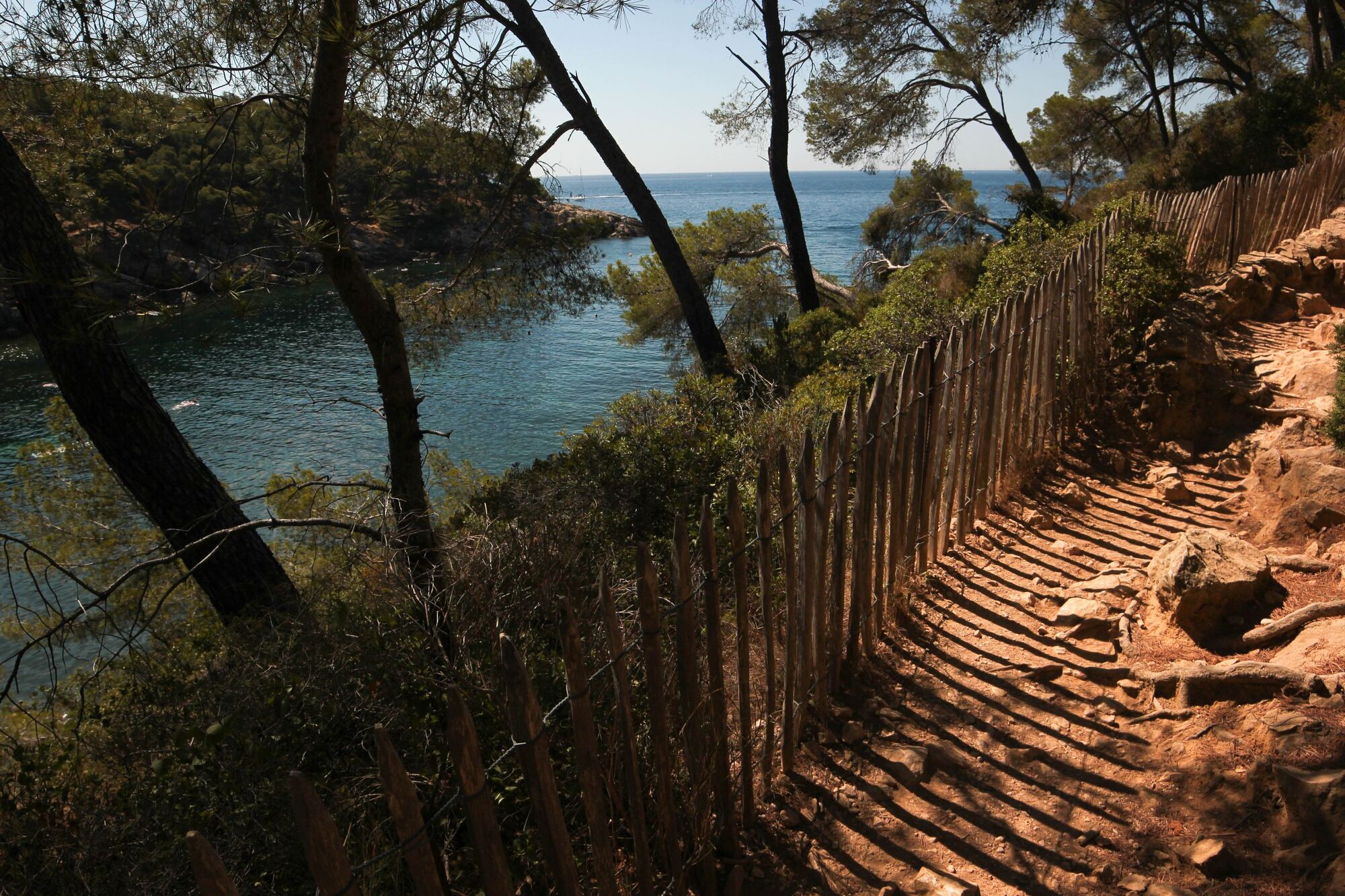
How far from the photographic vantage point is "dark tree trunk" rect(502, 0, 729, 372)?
32.0ft

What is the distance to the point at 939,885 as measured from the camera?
2.64 meters

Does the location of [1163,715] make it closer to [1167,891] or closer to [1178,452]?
[1167,891]

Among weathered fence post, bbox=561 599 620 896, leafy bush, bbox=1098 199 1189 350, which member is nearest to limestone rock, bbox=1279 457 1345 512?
leafy bush, bbox=1098 199 1189 350

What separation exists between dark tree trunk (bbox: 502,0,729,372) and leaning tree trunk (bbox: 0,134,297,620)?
543cm

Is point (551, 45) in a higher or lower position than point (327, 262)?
higher

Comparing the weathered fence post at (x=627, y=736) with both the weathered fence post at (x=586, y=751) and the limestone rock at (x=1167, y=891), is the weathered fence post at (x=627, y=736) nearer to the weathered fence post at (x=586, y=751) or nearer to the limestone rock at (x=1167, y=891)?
the weathered fence post at (x=586, y=751)

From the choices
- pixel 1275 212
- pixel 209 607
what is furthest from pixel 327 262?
pixel 1275 212

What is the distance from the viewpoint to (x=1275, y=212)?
1062 centimetres

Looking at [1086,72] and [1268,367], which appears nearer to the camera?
[1268,367]

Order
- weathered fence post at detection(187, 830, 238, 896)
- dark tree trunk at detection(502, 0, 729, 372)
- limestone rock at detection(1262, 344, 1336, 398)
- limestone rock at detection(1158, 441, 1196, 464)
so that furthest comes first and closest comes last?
dark tree trunk at detection(502, 0, 729, 372) < limestone rock at detection(1262, 344, 1336, 398) < limestone rock at detection(1158, 441, 1196, 464) < weathered fence post at detection(187, 830, 238, 896)

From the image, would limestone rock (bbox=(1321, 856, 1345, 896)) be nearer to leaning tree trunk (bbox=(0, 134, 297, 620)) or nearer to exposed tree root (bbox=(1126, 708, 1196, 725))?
exposed tree root (bbox=(1126, 708, 1196, 725))

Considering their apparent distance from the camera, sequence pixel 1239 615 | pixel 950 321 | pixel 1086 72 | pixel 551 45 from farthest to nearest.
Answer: pixel 1086 72 < pixel 551 45 < pixel 950 321 < pixel 1239 615

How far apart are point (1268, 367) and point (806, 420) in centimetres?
367

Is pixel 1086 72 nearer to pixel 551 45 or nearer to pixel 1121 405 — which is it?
pixel 551 45
